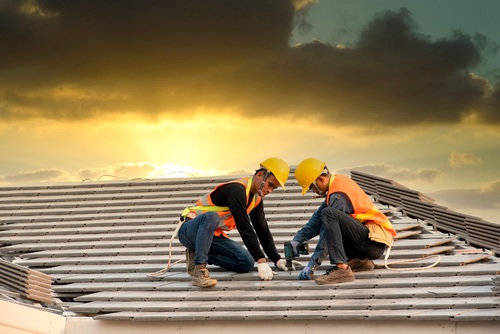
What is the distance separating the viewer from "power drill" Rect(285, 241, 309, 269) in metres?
11.0

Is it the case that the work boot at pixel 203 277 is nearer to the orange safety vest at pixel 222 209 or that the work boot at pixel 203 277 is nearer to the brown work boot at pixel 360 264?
the orange safety vest at pixel 222 209

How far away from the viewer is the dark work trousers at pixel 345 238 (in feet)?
35.0

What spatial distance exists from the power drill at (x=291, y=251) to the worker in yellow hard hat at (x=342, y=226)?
0.61 ft

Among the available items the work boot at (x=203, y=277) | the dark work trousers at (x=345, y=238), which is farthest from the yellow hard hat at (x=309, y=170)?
the work boot at (x=203, y=277)

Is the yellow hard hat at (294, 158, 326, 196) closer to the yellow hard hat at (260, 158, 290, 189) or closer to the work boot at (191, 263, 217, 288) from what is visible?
the yellow hard hat at (260, 158, 290, 189)

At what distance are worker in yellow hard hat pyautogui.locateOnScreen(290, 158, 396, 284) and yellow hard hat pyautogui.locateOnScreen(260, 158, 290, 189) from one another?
0.48ft

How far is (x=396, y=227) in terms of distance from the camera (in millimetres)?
12344

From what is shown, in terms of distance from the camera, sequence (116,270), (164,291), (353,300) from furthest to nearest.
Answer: (116,270), (164,291), (353,300)

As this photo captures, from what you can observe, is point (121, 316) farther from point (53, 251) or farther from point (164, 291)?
point (53, 251)

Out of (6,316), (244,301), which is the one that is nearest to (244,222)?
(244,301)

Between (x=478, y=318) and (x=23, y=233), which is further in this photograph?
(x=23, y=233)

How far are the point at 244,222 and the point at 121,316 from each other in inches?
65.0

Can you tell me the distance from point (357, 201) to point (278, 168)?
926mm

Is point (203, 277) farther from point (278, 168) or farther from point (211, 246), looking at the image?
point (278, 168)
